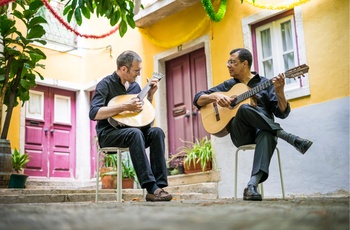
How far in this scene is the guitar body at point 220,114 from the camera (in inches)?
146

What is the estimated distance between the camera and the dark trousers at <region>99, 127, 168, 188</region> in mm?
3326

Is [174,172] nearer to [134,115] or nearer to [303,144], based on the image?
[134,115]

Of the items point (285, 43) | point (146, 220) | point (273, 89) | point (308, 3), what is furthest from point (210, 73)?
point (146, 220)

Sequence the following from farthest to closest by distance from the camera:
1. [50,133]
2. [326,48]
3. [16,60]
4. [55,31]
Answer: [55,31] → [50,133] → [16,60] → [326,48]

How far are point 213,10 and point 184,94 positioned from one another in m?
1.66

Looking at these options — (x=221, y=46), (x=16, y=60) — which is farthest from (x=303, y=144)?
(x=16, y=60)

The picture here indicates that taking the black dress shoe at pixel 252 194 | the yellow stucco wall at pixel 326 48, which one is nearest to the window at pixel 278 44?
the yellow stucco wall at pixel 326 48

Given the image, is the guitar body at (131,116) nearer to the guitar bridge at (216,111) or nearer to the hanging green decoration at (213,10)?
the guitar bridge at (216,111)

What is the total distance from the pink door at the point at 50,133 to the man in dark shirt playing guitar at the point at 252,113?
5.26 metres

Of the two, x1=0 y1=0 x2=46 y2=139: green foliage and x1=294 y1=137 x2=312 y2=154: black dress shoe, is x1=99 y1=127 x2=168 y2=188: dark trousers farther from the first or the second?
x1=0 y1=0 x2=46 y2=139: green foliage

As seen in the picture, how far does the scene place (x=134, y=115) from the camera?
371 cm

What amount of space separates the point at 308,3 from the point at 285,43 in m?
0.65

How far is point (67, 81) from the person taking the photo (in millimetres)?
8984

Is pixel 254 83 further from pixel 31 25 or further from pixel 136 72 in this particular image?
pixel 31 25
